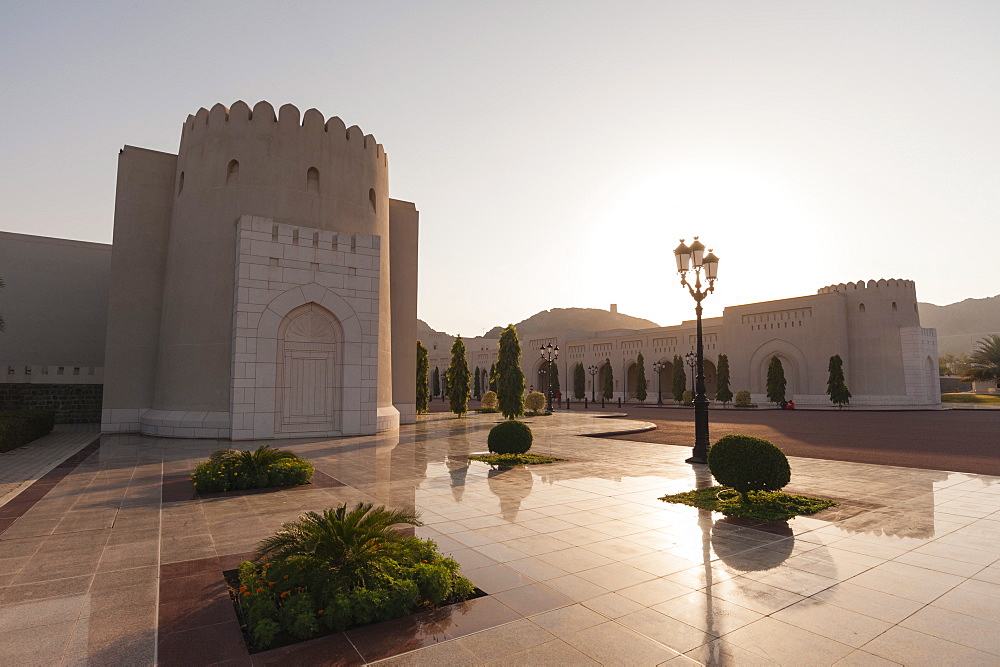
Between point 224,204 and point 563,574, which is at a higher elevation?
point 224,204

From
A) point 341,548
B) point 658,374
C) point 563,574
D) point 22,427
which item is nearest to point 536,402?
point 658,374

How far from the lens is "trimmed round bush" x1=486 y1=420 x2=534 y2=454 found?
12.4 m

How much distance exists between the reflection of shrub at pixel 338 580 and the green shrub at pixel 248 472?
466cm

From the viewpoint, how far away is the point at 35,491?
8.85 m

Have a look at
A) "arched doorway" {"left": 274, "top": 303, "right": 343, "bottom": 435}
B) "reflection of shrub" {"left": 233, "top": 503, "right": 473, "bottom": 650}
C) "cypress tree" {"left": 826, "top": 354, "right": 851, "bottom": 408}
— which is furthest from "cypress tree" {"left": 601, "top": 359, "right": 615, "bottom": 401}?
"reflection of shrub" {"left": 233, "top": 503, "right": 473, "bottom": 650}

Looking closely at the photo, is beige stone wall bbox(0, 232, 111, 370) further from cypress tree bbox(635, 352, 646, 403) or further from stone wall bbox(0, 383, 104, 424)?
cypress tree bbox(635, 352, 646, 403)

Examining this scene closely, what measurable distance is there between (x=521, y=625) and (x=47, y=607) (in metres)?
3.83

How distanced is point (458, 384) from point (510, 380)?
3537 millimetres

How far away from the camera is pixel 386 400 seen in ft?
65.1

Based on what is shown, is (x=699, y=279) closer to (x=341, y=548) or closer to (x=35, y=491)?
(x=341, y=548)

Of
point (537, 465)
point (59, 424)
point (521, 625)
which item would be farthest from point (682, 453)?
point (59, 424)

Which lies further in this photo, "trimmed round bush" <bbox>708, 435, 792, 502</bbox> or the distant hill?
the distant hill

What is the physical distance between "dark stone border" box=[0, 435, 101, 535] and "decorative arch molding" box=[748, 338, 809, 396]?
138 feet

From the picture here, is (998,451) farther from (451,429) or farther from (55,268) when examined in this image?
(55,268)
